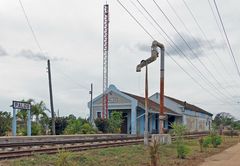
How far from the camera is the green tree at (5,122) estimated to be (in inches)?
1698

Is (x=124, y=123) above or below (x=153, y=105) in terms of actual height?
below

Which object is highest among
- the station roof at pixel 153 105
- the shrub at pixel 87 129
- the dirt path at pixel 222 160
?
the station roof at pixel 153 105

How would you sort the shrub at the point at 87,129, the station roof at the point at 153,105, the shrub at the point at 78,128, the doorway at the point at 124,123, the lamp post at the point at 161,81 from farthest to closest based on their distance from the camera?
the doorway at the point at 124,123
the station roof at the point at 153,105
the shrub at the point at 87,129
the shrub at the point at 78,128
the lamp post at the point at 161,81

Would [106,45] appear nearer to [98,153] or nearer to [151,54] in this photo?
[151,54]

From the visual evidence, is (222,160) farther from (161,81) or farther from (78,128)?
(78,128)

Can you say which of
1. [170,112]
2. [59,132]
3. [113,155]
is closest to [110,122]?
[59,132]

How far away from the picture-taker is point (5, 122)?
4381 cm

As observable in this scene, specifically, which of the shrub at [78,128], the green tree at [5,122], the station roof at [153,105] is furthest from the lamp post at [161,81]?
the station roof at [153,105]

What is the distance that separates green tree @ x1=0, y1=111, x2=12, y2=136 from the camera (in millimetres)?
43128

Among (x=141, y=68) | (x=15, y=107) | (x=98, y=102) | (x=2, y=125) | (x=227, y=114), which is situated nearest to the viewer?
(x=141, y=68)

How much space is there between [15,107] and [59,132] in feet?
52.5

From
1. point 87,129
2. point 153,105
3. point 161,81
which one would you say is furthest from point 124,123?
point 161,81

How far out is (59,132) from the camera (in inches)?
2092

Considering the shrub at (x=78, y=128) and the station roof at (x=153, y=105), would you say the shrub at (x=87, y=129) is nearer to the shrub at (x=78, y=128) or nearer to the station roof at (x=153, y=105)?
the shrub at (x=78, y=128)
